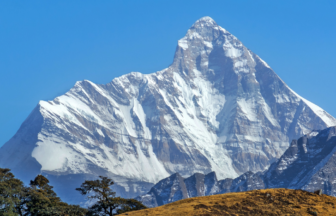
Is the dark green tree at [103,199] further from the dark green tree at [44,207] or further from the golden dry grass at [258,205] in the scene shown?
the golden dry grass at [258,205]

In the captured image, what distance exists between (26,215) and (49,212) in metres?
8.28

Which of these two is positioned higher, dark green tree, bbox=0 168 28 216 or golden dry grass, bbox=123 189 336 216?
dark green tree, bbox=0 168 28 216

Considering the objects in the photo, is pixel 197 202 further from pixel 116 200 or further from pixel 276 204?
pixel 116 200

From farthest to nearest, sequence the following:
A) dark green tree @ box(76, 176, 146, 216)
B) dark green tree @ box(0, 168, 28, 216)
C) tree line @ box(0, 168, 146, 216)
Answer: dark green tree @ box(76, 176, 146, 216) → tree line @ box(0, 168, 146, 216) → dark green tree @ box(0, 168, 28, 216)

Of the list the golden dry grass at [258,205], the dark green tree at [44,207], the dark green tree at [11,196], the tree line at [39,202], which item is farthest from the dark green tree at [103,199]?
the golden dry grass at [258,205]

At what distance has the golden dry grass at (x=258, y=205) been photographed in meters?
75.1

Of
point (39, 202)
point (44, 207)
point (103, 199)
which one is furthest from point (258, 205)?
point (39, 202)

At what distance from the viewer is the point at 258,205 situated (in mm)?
77188

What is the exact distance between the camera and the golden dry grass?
246 ft

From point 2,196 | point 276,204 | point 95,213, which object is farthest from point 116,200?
point 276,204

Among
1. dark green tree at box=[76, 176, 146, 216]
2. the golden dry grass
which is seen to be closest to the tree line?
dark green tree at box=[76, 176, 146, 216]

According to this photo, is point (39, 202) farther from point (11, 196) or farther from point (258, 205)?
point (258, 205)

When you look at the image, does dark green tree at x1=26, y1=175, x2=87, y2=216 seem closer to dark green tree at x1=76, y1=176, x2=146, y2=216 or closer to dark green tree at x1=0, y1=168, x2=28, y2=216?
dark green tree at x1=0, y1=168, x2=28, y2=216

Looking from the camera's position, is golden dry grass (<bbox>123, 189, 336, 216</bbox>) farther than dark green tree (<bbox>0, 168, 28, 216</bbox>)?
No
